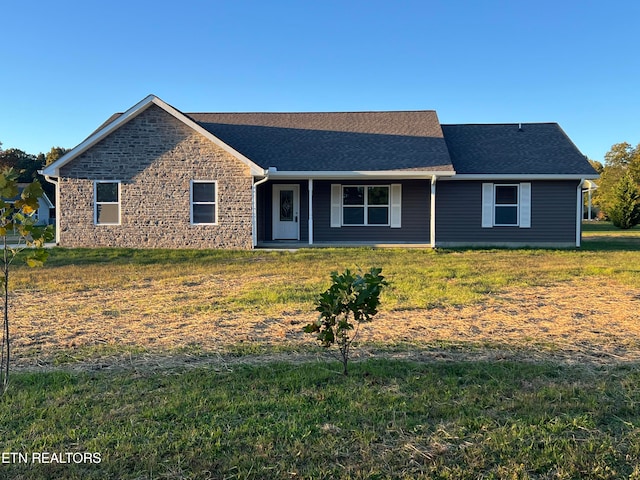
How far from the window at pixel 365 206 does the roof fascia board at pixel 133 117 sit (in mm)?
3756

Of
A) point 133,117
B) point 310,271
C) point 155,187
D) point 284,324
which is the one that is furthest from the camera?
point 155,187

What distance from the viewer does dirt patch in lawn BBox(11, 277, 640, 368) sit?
502 centimetres

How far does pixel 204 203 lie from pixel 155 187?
1.63 m

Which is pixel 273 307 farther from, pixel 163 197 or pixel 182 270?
pixel 163 197

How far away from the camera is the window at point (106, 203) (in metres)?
15.8

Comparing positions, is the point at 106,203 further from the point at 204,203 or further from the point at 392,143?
the point at 392,143

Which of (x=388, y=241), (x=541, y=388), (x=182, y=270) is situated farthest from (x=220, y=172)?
(x=541, y=388)

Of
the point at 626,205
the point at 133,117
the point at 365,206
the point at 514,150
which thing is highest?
the point at 133,117

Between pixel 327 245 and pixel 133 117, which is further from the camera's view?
pixel 327 245

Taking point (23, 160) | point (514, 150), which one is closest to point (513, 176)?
point (514, 150)

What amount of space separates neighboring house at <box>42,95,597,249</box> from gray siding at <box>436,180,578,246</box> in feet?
0.11

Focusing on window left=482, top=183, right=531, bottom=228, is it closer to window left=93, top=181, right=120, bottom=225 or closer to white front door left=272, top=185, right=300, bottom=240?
white front door left=272, top=185, right=300, bottom=240

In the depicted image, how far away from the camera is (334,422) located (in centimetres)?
340

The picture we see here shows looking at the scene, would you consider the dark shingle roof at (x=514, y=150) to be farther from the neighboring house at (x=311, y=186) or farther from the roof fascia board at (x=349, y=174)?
the roof fascia board at (x=349, y=174)
